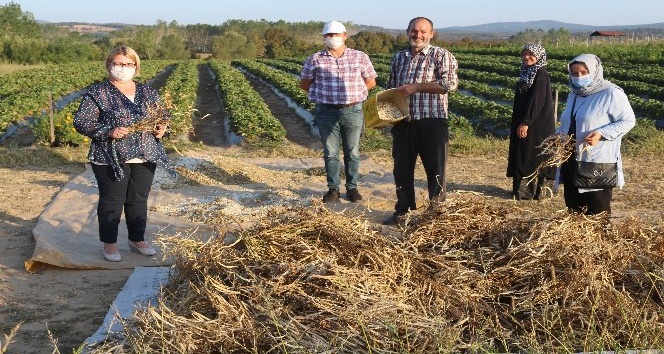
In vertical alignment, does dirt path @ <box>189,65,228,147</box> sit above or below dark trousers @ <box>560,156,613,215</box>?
below

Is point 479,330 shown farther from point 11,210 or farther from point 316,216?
point 11,210

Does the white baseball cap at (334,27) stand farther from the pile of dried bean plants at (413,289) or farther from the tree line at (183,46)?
the tree line at (183,46)

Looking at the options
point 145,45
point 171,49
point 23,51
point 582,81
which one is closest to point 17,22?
point 145,45

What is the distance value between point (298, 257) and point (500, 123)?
32.5 ft

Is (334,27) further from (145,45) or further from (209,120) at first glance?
(145,45)

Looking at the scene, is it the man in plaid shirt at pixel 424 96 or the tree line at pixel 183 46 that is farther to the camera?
the tree line at pixel 183 46

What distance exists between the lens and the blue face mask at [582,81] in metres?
4.27

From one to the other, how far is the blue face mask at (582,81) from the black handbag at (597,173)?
0.46 metres

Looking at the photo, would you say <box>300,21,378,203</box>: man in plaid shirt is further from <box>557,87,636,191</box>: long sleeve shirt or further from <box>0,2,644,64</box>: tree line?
<box>0,2,644,64</box>: tree line

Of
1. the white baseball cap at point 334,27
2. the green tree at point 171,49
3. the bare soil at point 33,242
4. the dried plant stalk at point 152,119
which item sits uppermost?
the white baseball cap at point 334,27

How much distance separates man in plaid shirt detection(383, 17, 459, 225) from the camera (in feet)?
17.5

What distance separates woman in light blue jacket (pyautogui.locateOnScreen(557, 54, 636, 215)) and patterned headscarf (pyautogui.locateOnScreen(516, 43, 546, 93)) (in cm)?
200

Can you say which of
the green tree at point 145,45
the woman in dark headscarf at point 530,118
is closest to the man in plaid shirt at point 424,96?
the woman in dark headscarf at point 530,118

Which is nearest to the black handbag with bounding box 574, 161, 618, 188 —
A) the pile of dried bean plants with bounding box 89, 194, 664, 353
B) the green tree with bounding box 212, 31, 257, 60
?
the pile of dried bean plants with bounding box 89, 194, 664, 353
